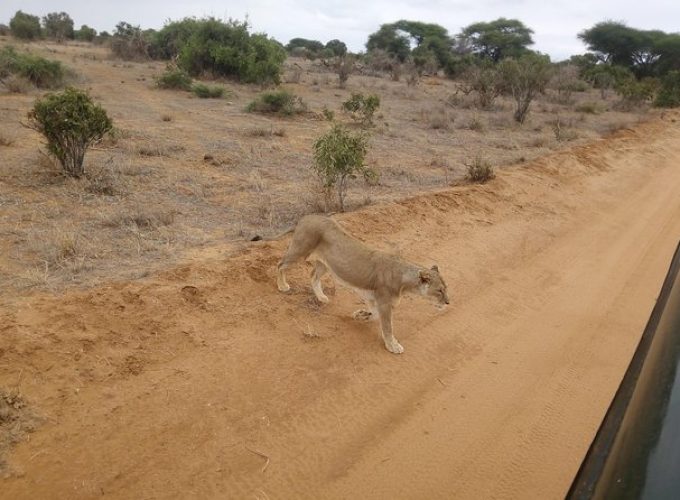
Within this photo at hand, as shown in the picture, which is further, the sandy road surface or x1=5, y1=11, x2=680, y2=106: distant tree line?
x1=5, y1=11, x2=680, y2=106: distant tree line

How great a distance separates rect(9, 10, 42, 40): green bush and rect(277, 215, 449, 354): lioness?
A: 39125 mm

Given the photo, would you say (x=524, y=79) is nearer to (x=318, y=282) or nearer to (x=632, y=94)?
(x=632, y=94)

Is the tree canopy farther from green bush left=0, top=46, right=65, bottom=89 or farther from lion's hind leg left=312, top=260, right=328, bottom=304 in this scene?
lion's hind leg left=312, top=260, right=328, bottom=304

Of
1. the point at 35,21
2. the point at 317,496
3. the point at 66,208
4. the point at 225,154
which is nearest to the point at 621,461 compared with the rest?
the point at 317,496

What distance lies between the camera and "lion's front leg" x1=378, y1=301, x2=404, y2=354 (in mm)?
5875

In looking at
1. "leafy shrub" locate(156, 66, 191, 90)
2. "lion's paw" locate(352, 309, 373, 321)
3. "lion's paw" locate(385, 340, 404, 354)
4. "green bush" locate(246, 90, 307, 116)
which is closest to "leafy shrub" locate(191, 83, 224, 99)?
"leafy shrub" locate(156, 66, 191, 90)

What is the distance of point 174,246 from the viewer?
24.0 ft

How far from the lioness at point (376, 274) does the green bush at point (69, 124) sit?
6.39 m

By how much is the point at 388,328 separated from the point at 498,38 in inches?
1959

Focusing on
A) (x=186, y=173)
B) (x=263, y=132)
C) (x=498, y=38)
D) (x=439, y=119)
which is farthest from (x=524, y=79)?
(x=498, y=38)

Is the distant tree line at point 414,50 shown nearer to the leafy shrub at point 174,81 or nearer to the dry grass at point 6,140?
the leafy shrub at point 174,81

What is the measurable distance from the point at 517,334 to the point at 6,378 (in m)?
5.58

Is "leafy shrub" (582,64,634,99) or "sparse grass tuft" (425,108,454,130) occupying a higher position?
"leafy shrub" (582,64,634,99)

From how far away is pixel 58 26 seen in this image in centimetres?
4225
